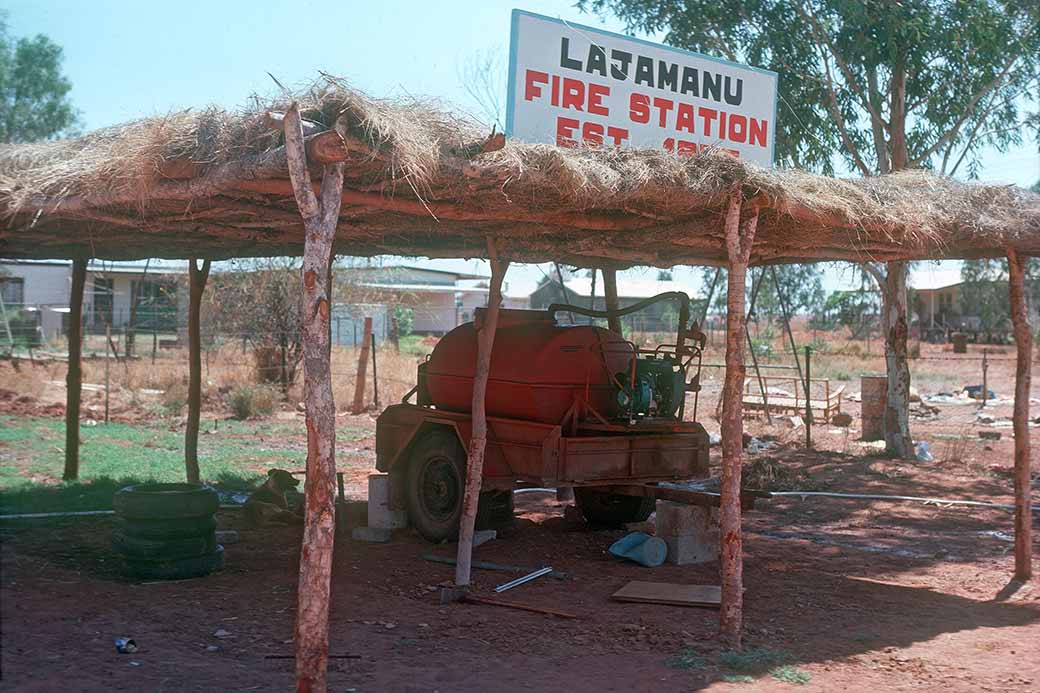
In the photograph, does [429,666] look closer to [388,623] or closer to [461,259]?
[388,623]

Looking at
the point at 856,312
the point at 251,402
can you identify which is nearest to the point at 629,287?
the point at 856,312

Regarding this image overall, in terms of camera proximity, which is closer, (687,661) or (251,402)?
(687,661)

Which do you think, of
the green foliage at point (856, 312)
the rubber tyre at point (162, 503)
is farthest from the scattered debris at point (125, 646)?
the green foliage at point (856, 312)

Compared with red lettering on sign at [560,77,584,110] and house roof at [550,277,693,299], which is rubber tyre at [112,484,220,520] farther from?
house roof at [550,277,693,299]

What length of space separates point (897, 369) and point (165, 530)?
1193 centimetres

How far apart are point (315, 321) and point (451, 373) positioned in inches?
191

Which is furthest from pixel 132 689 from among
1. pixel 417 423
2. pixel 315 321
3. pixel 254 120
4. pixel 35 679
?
pixel 417 423

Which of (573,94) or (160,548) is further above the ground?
(573,94)

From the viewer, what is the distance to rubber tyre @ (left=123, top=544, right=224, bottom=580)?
25.4 feet

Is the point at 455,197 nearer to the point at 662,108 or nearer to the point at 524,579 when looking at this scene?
the point at 662,108

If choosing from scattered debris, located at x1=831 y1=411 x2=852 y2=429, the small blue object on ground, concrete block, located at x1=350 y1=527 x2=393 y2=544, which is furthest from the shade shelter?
scattered debris, located at x1=831 y1=411 x2=852 y2=429

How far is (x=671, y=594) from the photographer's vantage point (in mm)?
7648

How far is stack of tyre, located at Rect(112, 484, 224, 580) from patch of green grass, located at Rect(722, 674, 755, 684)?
162 inches

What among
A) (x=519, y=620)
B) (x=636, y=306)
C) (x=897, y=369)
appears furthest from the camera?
(x=897, y=369)
